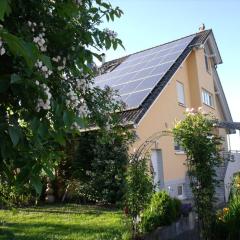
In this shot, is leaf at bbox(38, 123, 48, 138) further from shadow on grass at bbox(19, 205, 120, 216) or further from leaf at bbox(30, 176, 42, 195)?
shadow on grass at bbox(19, 205, 120, 216)

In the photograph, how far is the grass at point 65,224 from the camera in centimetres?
931

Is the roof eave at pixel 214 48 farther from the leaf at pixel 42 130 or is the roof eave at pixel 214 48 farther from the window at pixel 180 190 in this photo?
the leaf at pixel 42 130

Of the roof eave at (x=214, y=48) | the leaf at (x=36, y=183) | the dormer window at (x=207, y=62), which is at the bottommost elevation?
the leaf at (x=36, y=183)

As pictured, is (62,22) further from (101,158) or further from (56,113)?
(101,158)

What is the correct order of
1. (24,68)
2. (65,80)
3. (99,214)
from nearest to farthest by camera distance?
(24,68) → (65,80) → (99,214)

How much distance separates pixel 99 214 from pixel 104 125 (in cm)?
874

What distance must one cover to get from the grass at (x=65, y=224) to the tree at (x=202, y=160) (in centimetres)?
168

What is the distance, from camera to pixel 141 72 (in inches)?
812

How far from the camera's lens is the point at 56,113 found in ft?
7.40

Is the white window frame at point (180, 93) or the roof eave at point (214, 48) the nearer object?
the white window frame at point (180, 93)

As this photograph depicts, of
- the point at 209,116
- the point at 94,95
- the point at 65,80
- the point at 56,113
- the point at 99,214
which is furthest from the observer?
the point at 99,214

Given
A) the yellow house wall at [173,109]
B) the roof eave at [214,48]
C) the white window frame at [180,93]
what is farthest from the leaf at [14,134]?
the roof eave at [214,48]

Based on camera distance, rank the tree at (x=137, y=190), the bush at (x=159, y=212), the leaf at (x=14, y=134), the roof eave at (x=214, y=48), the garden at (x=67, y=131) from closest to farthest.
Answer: the leaf at (x=14, y=134) → the garden at (x=67, y=131) → the tree at (x=137, y=190) → the bush at (x=159, y=212) → the roof eave at (x=214, y=48)

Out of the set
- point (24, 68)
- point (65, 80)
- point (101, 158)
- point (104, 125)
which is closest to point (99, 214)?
point (101, 158)
